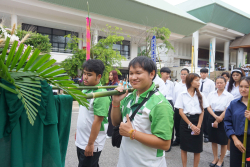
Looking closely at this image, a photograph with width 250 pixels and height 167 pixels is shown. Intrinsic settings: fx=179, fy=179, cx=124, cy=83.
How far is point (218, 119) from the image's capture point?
10.9 feet

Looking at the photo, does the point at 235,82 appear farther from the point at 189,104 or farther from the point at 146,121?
the point at 146,121

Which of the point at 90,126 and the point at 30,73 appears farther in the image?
the point at 90,126

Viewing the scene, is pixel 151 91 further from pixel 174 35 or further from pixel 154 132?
pixel 174 35

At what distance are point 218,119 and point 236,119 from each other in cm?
104

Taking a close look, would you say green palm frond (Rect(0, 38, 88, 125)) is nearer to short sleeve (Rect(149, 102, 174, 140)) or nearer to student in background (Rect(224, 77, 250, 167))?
short sleeve (Rect(149, 102, 174, 140))

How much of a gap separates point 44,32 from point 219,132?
46.4 ft

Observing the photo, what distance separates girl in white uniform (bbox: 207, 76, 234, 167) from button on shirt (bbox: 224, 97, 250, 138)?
905 millimetres

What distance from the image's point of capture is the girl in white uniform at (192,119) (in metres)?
2.90

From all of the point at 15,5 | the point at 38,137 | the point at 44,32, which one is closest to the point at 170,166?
the point at 38,137

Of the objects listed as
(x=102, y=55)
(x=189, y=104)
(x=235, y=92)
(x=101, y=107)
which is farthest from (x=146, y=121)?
(x=102, y=55)

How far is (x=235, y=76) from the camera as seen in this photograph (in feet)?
13.1

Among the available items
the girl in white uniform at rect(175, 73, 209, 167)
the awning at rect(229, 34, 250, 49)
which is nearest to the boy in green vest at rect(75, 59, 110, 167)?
the girl in white uniform at rect(175, 73, 209, 167)

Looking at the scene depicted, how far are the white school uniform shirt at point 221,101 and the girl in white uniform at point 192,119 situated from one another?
21.8 inches

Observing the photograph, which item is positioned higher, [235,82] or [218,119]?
[235,82]
